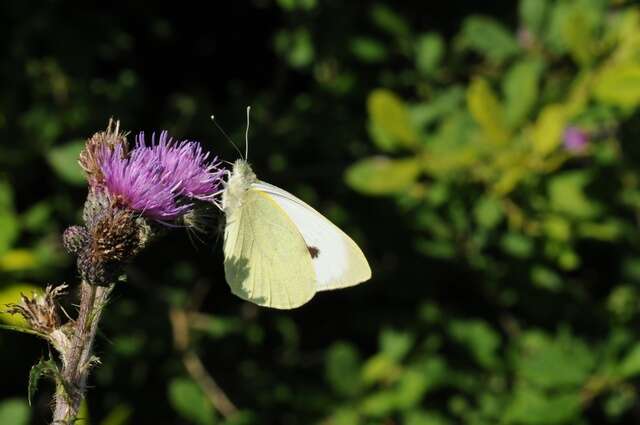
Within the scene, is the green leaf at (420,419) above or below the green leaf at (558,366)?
below

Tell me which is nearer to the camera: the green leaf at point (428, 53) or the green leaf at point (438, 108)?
the green leaf at point (438, 108)

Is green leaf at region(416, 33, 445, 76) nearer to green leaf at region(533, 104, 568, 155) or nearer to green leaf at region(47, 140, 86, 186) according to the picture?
green leaf at region(533, 104, 568, 155)

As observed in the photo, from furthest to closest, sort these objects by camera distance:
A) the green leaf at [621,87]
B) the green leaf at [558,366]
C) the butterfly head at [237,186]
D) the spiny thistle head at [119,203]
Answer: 1. the green leaf at [558,366]
2. the green leaf at [621,87]
3. the butterfly head at [237,186]
4. the spiny thistle head at [119,203]

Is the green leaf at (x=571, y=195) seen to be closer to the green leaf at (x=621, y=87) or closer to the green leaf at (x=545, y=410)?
the green leaf at (x=621, y=87)

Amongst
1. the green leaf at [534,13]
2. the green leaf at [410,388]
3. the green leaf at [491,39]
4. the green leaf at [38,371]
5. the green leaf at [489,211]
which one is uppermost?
the green leaf at [534,13]

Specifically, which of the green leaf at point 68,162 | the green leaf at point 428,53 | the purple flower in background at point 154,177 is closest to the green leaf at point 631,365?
the green leaf at point 428,53

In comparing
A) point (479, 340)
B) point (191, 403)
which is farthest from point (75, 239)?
point (479, 340)
